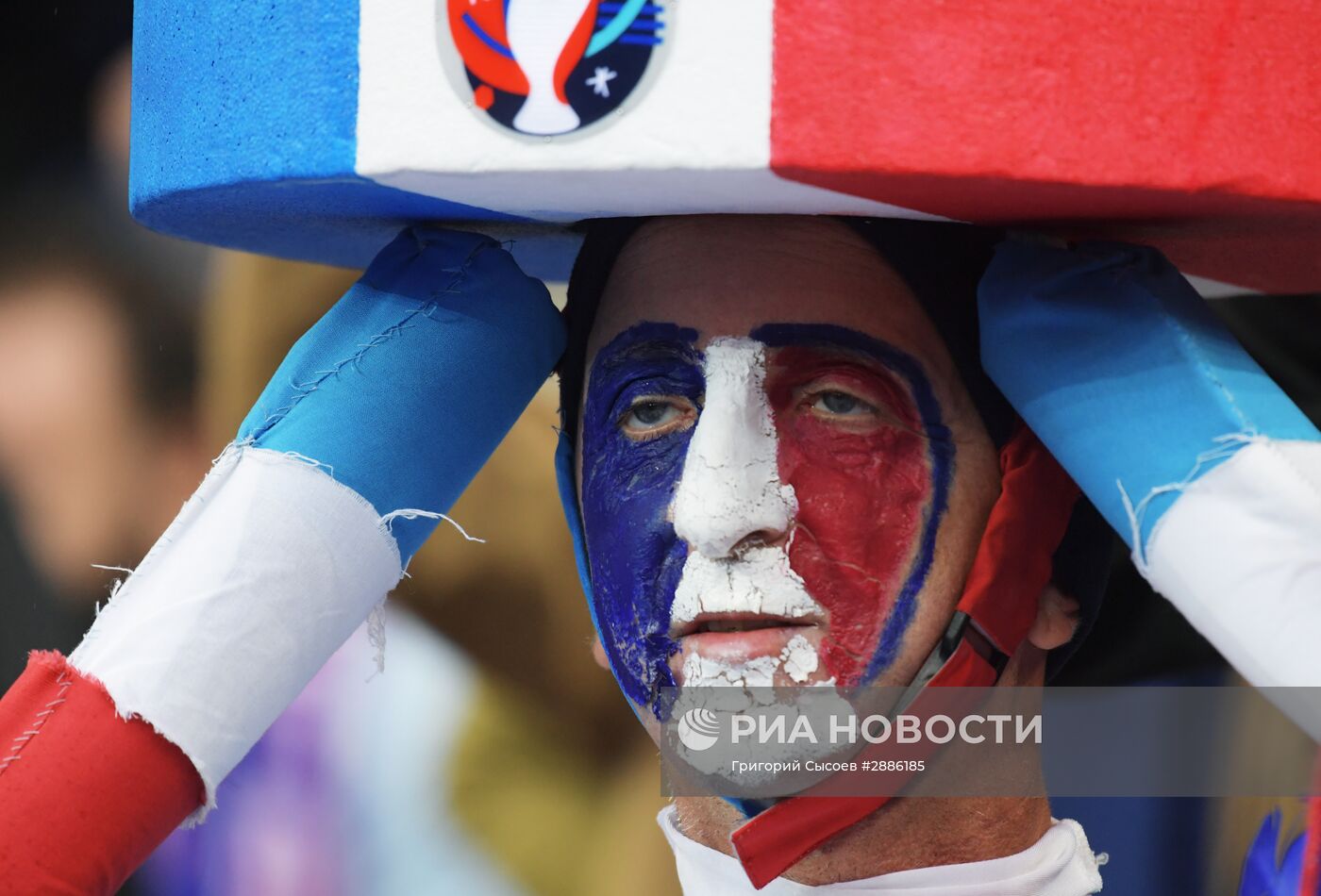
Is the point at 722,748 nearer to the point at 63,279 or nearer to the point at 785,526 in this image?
the point at 785,526

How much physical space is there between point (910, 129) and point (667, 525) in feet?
1.50

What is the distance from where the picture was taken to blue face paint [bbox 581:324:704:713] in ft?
5.05

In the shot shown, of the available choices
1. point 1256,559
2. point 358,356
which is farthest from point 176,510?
point 1256,559

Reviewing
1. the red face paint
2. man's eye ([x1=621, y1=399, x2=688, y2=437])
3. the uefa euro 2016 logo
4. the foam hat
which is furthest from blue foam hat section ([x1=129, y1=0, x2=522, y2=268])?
the red face paint

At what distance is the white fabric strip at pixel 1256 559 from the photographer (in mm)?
1229

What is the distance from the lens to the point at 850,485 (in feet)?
5.00

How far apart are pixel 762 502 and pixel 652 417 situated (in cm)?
18

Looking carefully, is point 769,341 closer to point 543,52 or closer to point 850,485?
point 850,485

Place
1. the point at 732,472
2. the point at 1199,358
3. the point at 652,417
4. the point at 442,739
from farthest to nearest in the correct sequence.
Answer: the point at 442,739 → the point at 652,417 → the point at 732,472 → the point at 1199,358

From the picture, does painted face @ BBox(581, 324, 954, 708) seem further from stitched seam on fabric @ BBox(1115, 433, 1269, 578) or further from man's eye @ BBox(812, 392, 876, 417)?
stitched seam on fabric @ BBox(1115, 433, 1269, 578)

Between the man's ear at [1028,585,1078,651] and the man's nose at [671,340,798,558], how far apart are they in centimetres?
33

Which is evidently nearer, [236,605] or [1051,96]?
[1051,96]

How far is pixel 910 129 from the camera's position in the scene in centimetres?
122

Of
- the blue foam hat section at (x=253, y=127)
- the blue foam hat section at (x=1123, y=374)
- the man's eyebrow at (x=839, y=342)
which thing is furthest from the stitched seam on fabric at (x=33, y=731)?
the blue foam hat section at (x=1123, y=374)
